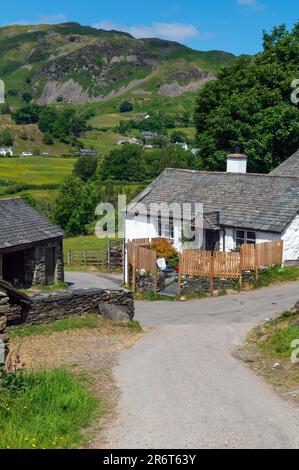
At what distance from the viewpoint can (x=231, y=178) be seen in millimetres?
32469

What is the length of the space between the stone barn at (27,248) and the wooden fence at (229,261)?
24.8 ft

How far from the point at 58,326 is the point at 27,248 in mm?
12884

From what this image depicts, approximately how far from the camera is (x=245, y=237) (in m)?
28.2

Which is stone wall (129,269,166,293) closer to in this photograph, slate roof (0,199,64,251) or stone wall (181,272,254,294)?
stone wall (181,272,254,294)

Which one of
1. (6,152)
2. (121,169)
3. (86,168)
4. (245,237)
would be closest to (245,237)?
(245,237)

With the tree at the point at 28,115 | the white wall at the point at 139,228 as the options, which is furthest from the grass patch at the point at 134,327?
the tree at the point at 28,115

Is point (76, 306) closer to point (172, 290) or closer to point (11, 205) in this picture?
point (172, 290)

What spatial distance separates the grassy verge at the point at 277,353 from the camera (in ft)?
41.2

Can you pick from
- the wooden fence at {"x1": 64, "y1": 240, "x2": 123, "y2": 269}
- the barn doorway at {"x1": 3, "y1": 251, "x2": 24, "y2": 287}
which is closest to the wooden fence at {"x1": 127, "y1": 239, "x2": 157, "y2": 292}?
the barn doorway at {"x1": 3, "y1": 251, "x2": 24, "y2": 287}

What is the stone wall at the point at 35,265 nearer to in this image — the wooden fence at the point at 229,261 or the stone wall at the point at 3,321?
the wooden fence at the point at 229,261

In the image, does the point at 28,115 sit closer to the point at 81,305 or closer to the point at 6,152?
the point at 6,152

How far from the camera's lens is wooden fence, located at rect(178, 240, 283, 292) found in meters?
25.7

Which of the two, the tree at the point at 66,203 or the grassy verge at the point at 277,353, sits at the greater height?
the tree at the point at 66,203

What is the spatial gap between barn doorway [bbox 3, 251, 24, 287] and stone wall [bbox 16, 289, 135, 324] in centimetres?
1164
